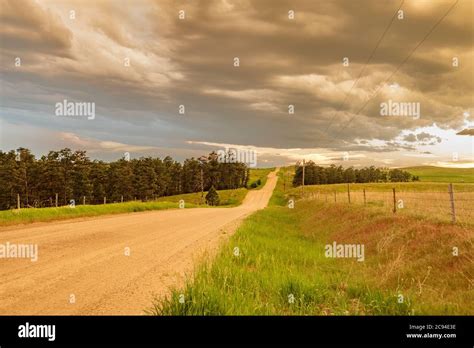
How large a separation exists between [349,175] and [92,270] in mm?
179289

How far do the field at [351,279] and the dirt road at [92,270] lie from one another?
99cm

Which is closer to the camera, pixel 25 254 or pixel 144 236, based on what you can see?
pixel 25 254

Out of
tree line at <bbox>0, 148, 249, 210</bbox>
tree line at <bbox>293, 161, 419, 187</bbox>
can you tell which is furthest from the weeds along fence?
tree line at <bbox>293, 161, 419, 187</bbox>

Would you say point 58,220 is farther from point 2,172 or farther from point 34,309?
point 2,172

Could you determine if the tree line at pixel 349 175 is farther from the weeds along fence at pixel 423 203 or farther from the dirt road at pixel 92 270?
the dirt road at pixel 92 270

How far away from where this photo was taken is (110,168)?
346ft

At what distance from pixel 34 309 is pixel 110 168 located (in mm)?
103406

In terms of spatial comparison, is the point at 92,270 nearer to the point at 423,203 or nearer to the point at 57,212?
the point at 57,212

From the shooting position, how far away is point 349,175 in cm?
18050

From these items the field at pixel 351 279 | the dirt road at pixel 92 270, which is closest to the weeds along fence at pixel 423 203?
the field at pixel 351 279

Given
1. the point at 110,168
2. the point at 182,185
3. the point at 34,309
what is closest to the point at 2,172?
the point at 110,168

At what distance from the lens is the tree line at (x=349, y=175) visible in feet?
543

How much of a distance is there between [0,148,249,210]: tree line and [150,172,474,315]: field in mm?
75593
